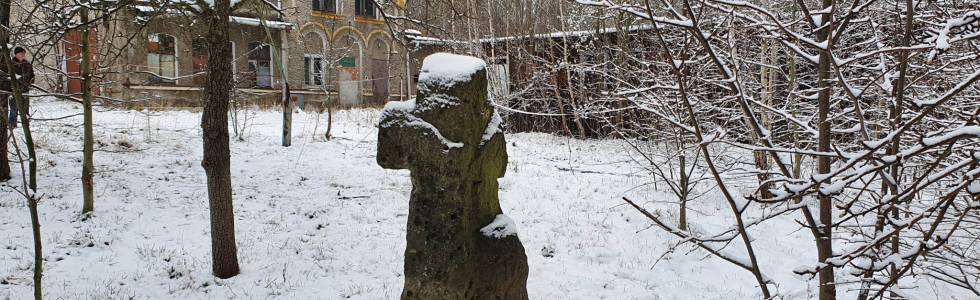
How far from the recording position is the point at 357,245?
721cm

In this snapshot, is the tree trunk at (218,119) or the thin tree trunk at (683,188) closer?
the tree trunk at (218,119)

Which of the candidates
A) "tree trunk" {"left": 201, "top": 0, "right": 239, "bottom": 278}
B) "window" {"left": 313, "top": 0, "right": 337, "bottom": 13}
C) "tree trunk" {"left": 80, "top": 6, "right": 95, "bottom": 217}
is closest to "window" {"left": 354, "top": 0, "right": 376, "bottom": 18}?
"window" {"left": 313, "top": 0, "right": 337, "bottom": 13}

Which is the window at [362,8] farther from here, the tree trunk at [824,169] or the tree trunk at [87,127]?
the tree trunk at [824,169]

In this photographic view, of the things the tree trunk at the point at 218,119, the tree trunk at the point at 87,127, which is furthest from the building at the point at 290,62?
the tree trunk at the point at 218,119

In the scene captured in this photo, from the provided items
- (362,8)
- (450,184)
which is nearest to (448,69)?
(450,184)

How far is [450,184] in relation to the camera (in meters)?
3.73

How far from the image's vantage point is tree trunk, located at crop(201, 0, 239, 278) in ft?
17.8

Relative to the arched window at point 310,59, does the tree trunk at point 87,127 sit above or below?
below

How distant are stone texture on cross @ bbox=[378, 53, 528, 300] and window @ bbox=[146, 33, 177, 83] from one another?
20.4 metres

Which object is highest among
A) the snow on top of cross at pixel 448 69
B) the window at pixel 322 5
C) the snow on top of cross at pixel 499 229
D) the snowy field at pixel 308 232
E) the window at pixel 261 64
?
the window at pixel 322 5

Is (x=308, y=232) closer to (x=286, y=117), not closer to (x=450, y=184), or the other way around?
(x=450, y=184)

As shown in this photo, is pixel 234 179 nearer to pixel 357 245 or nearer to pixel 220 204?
pixel 357 245

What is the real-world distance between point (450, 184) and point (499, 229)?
449mm

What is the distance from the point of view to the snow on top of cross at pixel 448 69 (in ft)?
12.3
